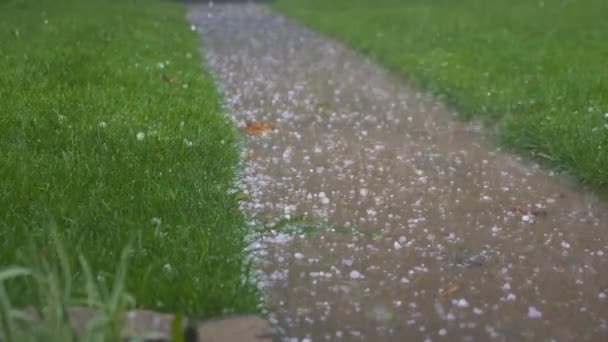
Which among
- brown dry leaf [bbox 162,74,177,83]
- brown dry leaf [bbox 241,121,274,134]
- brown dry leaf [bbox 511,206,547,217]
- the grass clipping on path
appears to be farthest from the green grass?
brown dry leaf [bbox 162,74,177,83]

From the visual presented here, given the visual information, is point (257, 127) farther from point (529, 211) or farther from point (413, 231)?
point (529, 211)

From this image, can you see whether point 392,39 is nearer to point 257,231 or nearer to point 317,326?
point 257,231

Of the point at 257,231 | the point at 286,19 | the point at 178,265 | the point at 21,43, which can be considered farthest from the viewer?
the point at 286,19

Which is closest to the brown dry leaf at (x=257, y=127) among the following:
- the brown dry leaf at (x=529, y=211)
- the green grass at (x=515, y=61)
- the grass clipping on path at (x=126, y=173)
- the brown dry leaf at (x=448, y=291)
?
the grass clipping on path at (x=126, y=173)

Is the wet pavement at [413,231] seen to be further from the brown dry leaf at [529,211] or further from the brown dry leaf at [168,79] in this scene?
the brown dry leaf at [168,79]

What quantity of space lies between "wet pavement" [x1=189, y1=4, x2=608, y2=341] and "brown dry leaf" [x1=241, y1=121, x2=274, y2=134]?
6cm

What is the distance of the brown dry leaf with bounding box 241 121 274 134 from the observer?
6329 millimetres

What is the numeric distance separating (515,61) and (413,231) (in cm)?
454

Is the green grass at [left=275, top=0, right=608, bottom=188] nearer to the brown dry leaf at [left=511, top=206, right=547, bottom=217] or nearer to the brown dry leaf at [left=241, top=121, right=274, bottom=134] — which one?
the brown dry leaf at [left=511, top=206, right=547, bottom=217]

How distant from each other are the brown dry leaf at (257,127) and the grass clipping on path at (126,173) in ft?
0.92

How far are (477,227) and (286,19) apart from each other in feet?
40.2

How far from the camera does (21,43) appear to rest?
27.3 feet

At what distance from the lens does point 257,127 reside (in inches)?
253

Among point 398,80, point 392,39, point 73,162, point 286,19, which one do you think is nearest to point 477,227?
point 73,162
